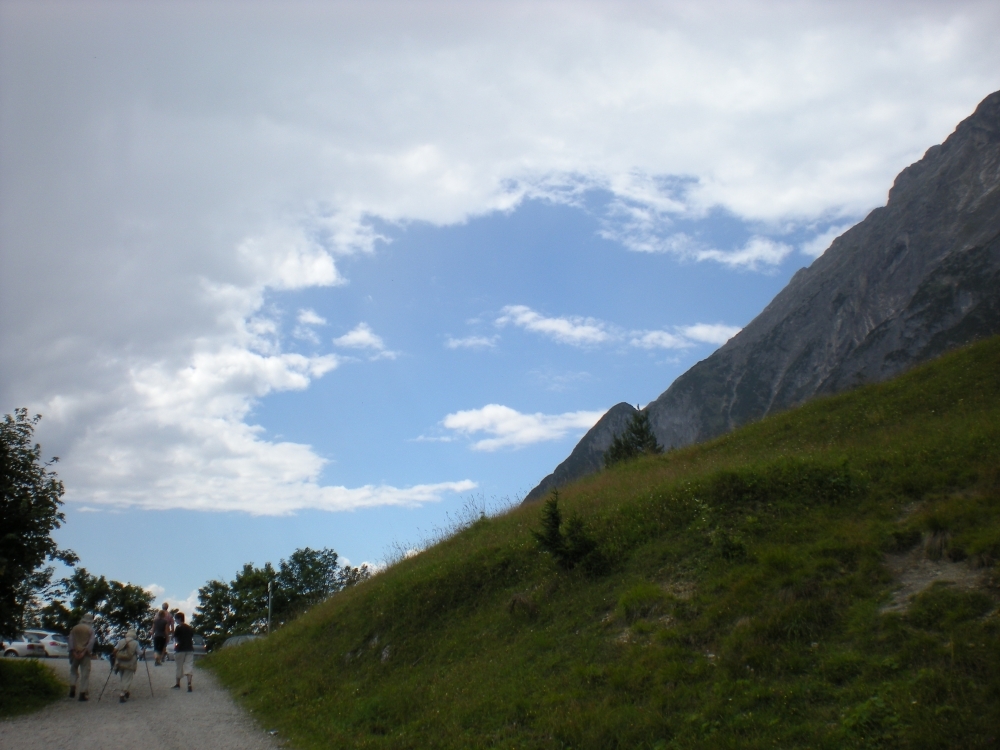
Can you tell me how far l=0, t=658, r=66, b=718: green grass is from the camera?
12.5 meters

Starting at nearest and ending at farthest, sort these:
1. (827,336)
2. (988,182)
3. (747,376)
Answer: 1. (988,182)
2. (827,336)
3. (747,376)

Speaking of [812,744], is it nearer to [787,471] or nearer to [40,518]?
[787,471]

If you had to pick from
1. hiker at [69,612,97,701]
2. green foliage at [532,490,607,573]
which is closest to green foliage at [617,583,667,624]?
green foliage at [532,490,607,573]

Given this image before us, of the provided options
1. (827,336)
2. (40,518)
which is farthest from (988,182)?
(40,518)

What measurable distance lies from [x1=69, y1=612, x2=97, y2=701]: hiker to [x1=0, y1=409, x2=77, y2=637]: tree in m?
0.98

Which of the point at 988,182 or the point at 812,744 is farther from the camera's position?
the point at 988,182

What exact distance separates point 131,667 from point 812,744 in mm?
13111

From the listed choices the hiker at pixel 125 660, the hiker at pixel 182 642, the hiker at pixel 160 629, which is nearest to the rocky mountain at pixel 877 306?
the hiker at pixel 160 629

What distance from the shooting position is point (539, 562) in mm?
15453

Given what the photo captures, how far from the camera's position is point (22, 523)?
44.3 feet

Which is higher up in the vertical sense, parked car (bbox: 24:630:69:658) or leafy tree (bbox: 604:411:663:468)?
leafy tree (bbox: 604:411:663:468)

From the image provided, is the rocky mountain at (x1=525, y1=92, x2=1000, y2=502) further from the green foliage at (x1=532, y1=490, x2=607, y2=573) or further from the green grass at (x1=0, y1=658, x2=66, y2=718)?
the green grass at (x1=0, y1=658, x2=66, y2=718)

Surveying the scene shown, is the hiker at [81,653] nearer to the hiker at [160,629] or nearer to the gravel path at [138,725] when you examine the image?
the gravel path at [138,725]

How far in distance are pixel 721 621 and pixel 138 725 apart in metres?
9.55
